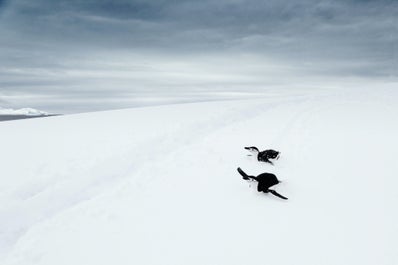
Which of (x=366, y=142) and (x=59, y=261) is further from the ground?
(x=366, y=142)

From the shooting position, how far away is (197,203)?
4.34 meters

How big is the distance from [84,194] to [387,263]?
4.49 m

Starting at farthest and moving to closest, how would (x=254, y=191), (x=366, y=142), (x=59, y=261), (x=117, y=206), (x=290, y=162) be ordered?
(x=366, y=142) < (x=290, y=162) < (x=254, y=191) < (x=117, y=206) < (x=59, y=261)

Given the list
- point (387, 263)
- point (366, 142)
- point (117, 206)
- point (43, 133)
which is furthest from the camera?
point (43, 133)

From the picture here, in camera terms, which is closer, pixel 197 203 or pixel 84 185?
pixel 197 203

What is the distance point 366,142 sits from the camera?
288 inches

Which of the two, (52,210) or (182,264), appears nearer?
(182,264)

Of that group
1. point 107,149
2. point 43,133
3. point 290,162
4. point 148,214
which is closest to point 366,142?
point 290,162

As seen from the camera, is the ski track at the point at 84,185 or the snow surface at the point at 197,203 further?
the ski track at the point at 84,185

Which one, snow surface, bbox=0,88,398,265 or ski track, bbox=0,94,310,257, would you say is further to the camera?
ski track, bbox=0,94,310,257

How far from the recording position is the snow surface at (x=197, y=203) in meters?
3.16

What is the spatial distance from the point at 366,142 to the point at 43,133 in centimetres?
1045

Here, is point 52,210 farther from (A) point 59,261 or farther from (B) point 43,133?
(B) point 43,133

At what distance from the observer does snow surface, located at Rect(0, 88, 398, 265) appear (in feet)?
10.4
